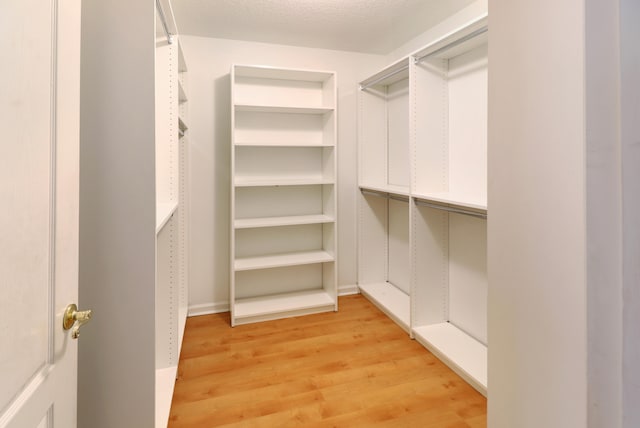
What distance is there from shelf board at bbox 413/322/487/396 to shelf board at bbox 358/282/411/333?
0.20 m

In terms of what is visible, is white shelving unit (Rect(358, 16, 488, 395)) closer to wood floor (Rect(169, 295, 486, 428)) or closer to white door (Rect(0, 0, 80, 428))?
wood floor (Rect(169, 295, 486, 428))

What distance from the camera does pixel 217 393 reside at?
6.79 ft

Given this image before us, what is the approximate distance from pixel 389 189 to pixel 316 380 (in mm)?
1590

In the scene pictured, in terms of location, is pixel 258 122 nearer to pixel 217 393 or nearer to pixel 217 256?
pixel 217 256

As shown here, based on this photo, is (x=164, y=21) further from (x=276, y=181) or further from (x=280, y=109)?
(x=276, y=181)

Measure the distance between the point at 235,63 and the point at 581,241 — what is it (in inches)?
118

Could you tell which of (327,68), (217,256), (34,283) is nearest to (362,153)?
(327,68)

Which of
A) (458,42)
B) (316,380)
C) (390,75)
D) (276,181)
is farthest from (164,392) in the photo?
(390,75)

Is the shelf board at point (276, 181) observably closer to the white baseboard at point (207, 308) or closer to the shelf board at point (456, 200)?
the shelf board at point (456, 200)

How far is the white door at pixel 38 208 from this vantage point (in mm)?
594

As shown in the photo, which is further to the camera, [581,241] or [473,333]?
[473,333]

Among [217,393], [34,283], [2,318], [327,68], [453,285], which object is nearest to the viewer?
[2,318]

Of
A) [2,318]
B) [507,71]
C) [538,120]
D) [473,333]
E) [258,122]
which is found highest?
[258,122]

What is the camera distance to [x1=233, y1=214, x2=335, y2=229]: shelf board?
9.82 feet
